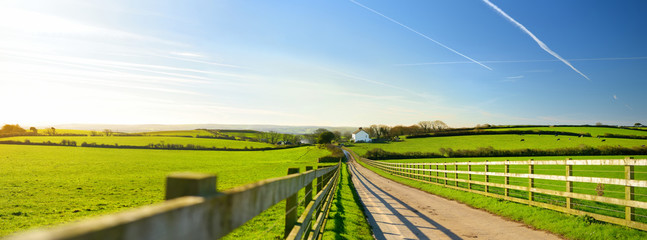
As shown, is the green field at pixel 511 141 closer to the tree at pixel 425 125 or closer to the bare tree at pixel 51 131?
the tree at pixel 425 125

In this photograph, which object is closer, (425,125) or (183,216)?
(183,216)

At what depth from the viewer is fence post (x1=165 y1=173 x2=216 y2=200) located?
1197 mm

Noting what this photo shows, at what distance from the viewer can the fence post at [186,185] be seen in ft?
3.93

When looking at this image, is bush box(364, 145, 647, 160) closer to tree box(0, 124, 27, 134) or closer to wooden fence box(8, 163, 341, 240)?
wooden fence box(8, 163, 341, 240)

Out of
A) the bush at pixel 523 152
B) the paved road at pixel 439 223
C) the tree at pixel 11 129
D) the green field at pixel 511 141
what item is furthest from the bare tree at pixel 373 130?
the paved road at pixel 439 223

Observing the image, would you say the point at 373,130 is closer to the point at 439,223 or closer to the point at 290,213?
the point at 439,223

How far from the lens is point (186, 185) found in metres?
1.21

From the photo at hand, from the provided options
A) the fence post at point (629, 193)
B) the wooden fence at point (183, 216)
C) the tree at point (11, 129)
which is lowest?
the fence post at point (629, 193)

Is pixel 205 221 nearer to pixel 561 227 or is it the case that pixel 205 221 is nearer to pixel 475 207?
pixel 561 227

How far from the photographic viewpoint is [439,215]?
10219 mm

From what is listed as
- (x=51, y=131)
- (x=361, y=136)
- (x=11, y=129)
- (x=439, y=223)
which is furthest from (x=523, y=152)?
(x=11, y=129)

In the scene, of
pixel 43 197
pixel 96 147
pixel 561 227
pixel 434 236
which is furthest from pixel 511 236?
pixel 96 147

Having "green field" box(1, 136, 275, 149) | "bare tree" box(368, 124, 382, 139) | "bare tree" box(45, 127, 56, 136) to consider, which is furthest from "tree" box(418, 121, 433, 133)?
"bare tree" box(45, 127, 56, 136)

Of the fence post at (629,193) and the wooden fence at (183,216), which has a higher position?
the wooden fence at (183,216)
